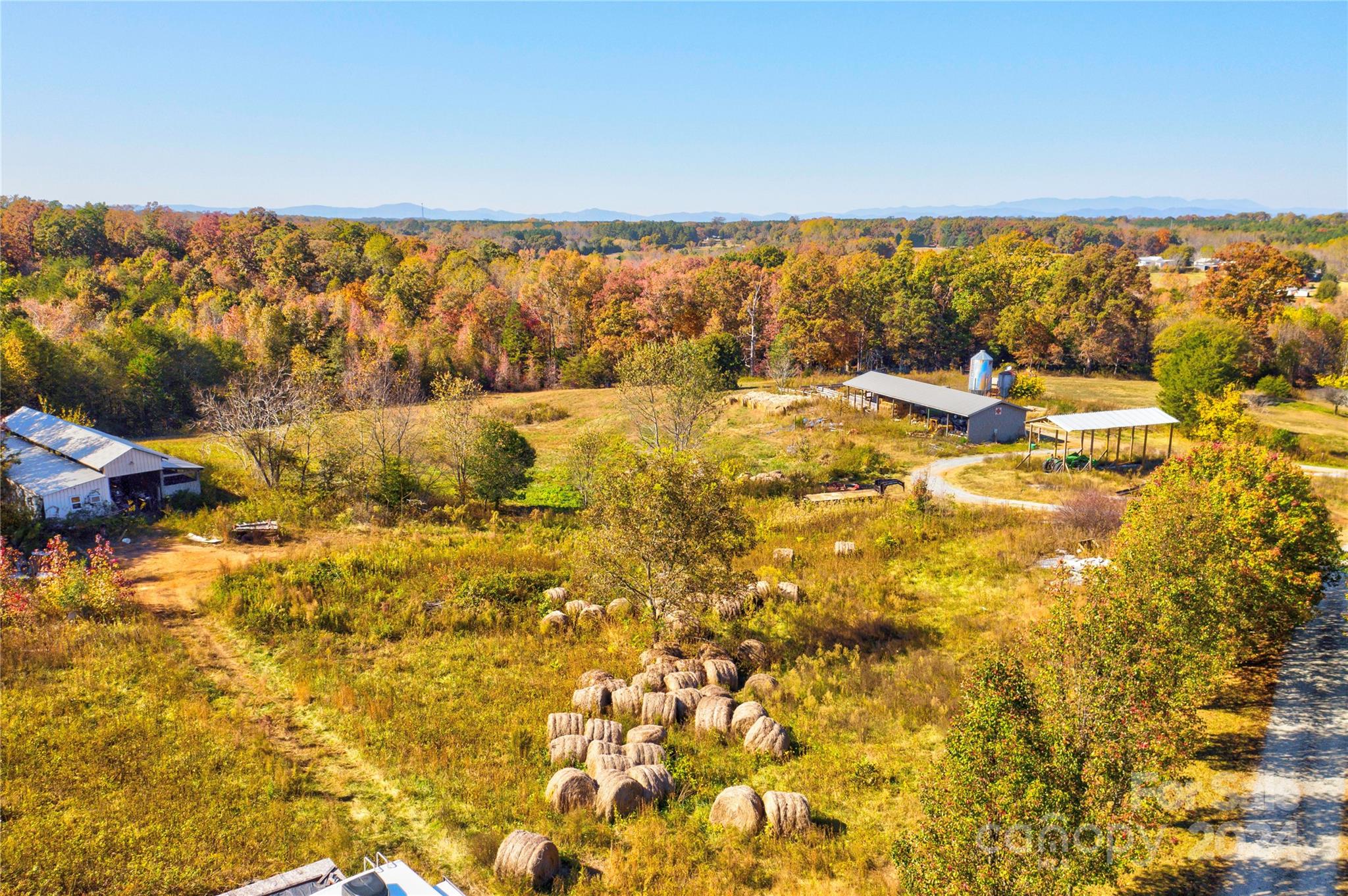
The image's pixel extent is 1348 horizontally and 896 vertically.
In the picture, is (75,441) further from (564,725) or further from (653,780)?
(653,780)

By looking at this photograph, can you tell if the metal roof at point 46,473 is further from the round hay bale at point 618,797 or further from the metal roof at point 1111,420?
the metal roof at point 1111,420

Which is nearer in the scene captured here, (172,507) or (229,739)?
(229,739)

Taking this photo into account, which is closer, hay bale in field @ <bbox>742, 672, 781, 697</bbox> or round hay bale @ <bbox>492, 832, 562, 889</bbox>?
round hay bale @ <bbox>492, 832, 562, 889</bbox>

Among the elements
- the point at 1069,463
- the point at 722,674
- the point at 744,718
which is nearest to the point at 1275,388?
the point at 1069,463

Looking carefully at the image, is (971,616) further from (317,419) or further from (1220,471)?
(317,419)

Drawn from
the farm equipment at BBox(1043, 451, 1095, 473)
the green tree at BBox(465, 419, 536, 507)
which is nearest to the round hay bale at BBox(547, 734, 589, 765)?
the green tree at BBox(465, 419, 536, 507)

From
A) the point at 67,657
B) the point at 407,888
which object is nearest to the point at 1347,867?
the point at 407,888

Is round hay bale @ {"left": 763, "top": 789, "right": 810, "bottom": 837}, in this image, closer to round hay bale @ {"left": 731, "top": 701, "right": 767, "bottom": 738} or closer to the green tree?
round hay bale @ {"left": 731, "top": 701, "right": 767, "bottom": 738}
